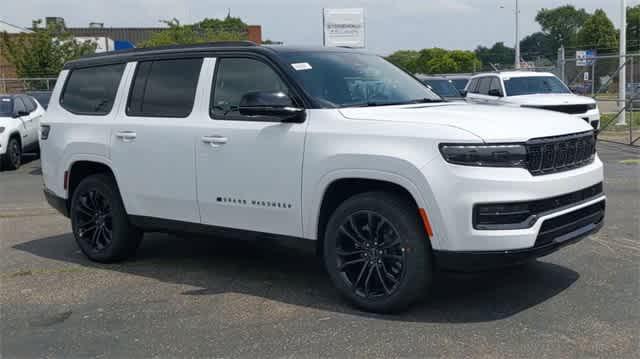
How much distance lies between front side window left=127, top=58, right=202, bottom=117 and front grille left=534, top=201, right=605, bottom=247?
3014 millimetres

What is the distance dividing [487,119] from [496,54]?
138 metres

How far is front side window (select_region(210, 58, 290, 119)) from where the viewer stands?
5.95 m

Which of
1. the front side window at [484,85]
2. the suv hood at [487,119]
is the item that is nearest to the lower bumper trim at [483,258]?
the suv hood at [487,119]

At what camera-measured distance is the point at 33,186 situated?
1351 centimetres

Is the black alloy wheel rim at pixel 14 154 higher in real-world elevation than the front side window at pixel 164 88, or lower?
lower

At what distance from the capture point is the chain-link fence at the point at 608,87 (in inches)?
803

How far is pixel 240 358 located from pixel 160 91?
291 cm

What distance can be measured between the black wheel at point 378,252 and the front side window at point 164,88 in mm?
1836

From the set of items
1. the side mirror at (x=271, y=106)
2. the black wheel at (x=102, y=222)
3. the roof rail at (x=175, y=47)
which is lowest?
the black wheel at (x=102, y=222)

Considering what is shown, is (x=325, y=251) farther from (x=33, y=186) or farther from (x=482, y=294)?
(x=33, y=186)

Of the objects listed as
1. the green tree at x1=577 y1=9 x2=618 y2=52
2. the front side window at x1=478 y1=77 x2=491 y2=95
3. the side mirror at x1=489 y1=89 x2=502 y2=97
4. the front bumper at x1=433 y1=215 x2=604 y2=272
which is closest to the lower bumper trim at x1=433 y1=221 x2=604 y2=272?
the front bumper at x1=433 y1=215 x2=604 y2=272

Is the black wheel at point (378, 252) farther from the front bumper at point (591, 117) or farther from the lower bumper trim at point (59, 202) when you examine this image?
the front bumper at point (591, 117)

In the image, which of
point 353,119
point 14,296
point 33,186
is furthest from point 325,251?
point 33,186

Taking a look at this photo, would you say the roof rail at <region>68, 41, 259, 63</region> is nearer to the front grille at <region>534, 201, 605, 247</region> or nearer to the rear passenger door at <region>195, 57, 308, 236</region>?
the rear passenger door at <region>195, 57, 308, 236</region>
